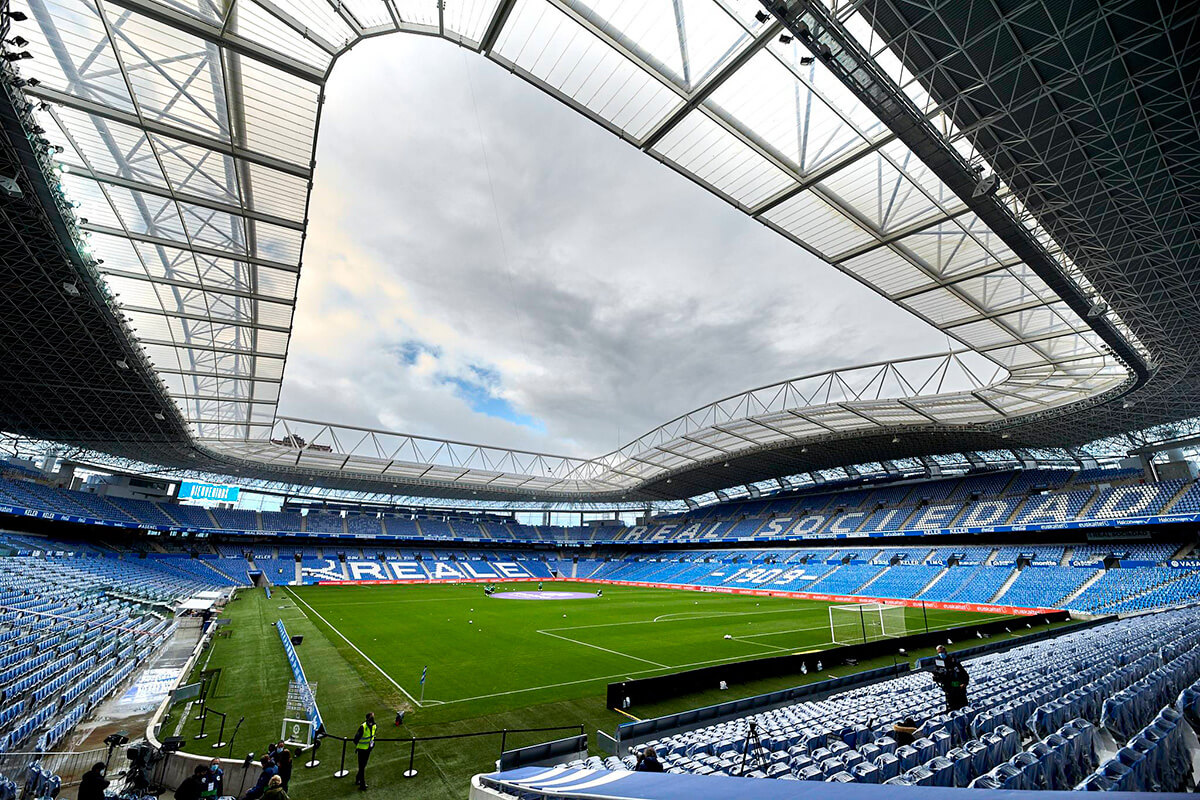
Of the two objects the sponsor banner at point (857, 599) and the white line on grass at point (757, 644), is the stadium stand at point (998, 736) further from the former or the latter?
the sponsor banner at point (857, 599)

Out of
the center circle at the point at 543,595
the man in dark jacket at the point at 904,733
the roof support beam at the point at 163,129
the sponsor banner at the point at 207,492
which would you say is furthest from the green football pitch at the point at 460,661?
the sponsor banner at the point at 207,492

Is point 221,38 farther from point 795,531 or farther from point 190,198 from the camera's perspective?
point 795,531

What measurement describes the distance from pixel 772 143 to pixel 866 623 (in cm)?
2303

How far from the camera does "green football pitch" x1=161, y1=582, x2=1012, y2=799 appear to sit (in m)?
→ 12.6

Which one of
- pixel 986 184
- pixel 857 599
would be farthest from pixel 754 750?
pixel 857 599

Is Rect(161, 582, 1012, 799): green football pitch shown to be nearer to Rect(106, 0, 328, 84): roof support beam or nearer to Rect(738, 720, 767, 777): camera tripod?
Rect(738, 720, 767, 777): camera tripod

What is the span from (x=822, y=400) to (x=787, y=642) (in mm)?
16506

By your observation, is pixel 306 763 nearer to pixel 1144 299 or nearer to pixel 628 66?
pixel 628 66

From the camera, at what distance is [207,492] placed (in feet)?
177

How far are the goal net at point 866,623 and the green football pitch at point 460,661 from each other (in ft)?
3.57

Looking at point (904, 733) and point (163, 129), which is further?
point (163, 129)

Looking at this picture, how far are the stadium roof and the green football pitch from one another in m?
14.7

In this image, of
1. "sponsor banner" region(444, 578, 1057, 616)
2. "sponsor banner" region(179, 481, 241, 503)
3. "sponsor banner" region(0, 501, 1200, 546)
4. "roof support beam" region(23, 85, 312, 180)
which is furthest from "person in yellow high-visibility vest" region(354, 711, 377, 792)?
"sponsor banner" region(179, 481, 241, 503)

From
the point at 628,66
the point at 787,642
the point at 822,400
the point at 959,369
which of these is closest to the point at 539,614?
the point at 787,642
